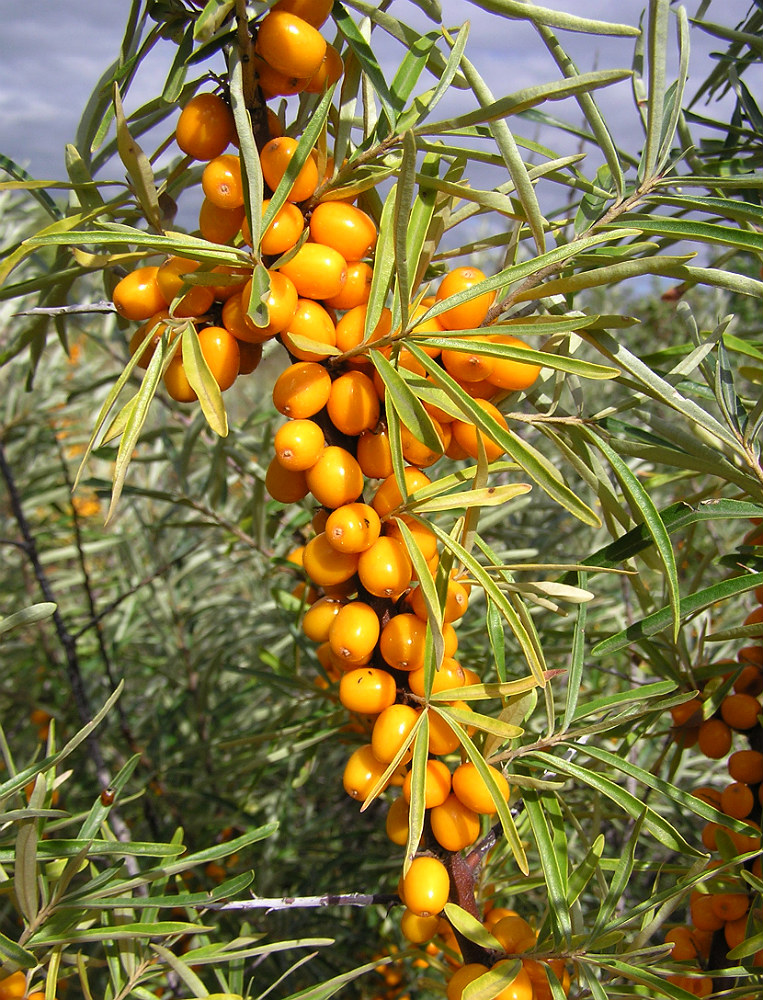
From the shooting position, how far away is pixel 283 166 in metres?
0.49

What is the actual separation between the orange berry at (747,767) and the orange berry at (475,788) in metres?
0.25

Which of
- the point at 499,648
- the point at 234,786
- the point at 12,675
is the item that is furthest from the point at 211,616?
the point at 499,648

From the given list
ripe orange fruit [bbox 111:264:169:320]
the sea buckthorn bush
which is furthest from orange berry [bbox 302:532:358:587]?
ripe orange fruit [bbox 111:264:169:320]

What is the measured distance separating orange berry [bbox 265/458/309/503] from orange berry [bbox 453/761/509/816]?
24cm

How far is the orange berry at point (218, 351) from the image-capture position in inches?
19.6

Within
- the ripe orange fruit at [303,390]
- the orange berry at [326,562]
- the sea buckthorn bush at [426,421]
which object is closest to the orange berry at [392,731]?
the sea buckthorn bush at [426,421]

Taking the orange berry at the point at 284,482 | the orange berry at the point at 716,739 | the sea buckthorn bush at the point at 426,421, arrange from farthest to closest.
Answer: the orange berry at the point at 716,739 < the orange berry at the point at 284,482 < the sea buckthorn bush at the point at 426,421

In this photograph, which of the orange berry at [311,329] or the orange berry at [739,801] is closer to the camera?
the orange berry at [311,329]

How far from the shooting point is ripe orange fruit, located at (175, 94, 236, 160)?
19.4 inches

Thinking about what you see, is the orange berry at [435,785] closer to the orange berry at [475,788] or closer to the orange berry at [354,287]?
the orange berry at [475,788]

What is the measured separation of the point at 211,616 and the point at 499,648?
1.14m

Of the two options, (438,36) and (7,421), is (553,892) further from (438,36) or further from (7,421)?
(7,421)

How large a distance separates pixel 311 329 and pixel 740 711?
51cm

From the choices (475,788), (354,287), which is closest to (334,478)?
(354,287)
